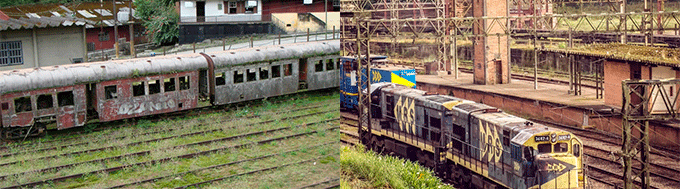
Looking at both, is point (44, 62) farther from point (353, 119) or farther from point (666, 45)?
point (666, 45)

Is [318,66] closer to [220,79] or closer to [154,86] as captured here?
[220,79]

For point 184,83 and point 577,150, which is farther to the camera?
point 184,83

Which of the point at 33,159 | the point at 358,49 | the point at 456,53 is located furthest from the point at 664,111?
the point at 33,159

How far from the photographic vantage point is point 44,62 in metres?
12.2

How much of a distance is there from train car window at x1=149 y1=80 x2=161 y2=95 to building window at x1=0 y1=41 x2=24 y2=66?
479cm

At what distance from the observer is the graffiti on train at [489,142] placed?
9.36 metres

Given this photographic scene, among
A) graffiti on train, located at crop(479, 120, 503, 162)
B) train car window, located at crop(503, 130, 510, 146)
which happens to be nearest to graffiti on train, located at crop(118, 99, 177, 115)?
graffiti on train, located at crop(479, 120, 503, 162)

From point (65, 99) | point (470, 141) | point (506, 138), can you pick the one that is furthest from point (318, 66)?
point (506, 138)

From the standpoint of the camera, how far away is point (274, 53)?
1855 centimetres

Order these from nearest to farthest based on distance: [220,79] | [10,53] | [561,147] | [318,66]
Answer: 1. [561,147]
2. [10,53]
3. [220,79]
4. [318,66]

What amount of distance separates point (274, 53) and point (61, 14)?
8028 mm

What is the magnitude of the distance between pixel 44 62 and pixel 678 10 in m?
10.0

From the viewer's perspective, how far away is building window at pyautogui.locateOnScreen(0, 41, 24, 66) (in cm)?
1024

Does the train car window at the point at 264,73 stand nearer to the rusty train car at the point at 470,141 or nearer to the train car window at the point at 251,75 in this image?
the train car window at the point at 251,75
